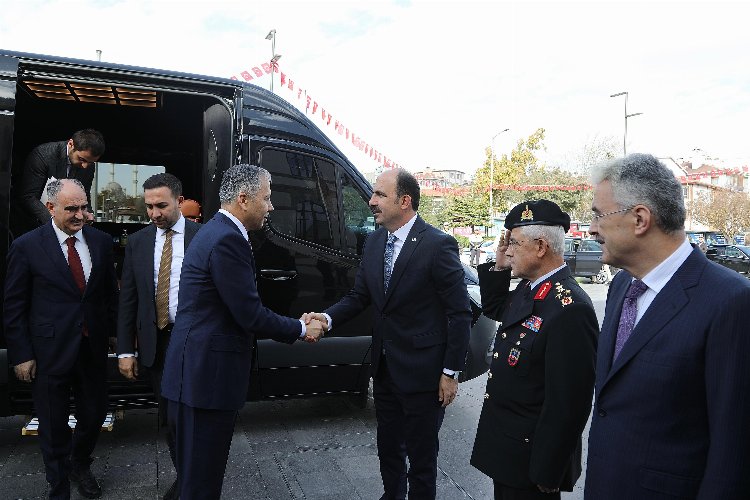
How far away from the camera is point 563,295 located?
2129 millimetres

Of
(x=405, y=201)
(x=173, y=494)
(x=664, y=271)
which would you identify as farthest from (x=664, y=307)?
(x=173, y=494)

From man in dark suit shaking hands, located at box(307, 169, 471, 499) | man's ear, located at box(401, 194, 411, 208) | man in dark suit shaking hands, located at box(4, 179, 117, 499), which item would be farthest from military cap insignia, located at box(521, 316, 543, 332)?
man in dark suit shaking hands, located at box(4, 179, 117, 499)

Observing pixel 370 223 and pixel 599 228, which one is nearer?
pixel 599 228

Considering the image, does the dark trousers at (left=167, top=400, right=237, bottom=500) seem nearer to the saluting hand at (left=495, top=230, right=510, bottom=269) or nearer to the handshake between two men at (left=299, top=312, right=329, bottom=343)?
the handshake between two men at (left=299, top=312, right=329, bottom=343)

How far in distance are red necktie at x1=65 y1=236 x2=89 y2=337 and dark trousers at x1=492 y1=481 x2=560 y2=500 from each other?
8.45 ft

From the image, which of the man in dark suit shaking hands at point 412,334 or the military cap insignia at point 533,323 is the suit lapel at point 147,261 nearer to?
the man in dark suit shaking hands at point 412,334

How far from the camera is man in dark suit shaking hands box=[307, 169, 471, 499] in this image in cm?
306

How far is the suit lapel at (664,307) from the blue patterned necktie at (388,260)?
5.61 ft

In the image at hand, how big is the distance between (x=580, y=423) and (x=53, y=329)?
9.50 ft

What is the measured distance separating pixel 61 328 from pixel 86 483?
37.8 inches

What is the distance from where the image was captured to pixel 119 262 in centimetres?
568

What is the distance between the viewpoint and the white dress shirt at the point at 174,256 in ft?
11.3

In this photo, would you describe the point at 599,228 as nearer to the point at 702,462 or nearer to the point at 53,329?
the point at 702,462

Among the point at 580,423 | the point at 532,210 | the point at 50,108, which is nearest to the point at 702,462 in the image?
the point at 580,423
